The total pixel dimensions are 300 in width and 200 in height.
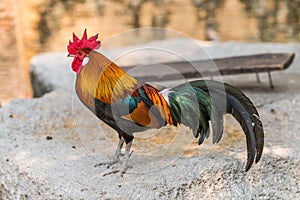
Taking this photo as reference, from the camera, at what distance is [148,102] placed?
2715mm

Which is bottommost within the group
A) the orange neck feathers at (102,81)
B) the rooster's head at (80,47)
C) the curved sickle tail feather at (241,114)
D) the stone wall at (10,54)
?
the stone wall at (10,54)

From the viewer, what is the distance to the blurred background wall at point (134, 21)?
21.6ft

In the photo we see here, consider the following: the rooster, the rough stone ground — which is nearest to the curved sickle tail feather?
the rooster

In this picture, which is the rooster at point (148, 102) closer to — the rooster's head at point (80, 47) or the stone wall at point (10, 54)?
the rooster's head at point (80, 47)

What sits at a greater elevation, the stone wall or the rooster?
the rooster

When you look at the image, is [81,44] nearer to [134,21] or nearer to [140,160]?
[140,160]

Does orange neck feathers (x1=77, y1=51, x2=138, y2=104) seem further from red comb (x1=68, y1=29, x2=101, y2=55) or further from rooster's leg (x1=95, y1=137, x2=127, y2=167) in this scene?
rooster's leg (x1=95, y1=137, x2=127, y2=167)

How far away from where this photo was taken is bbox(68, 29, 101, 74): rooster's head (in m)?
2.70

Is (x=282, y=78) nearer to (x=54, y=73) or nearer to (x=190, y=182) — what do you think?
(x=54, y=73)

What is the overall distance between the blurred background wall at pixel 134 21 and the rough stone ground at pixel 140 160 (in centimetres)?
255

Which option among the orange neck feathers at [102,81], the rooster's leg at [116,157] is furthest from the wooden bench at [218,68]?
the orange neck feathers at [102,81]

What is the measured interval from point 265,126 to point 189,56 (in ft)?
7.14

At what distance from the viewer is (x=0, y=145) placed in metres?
3.29

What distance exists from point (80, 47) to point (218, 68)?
7.11 feet
